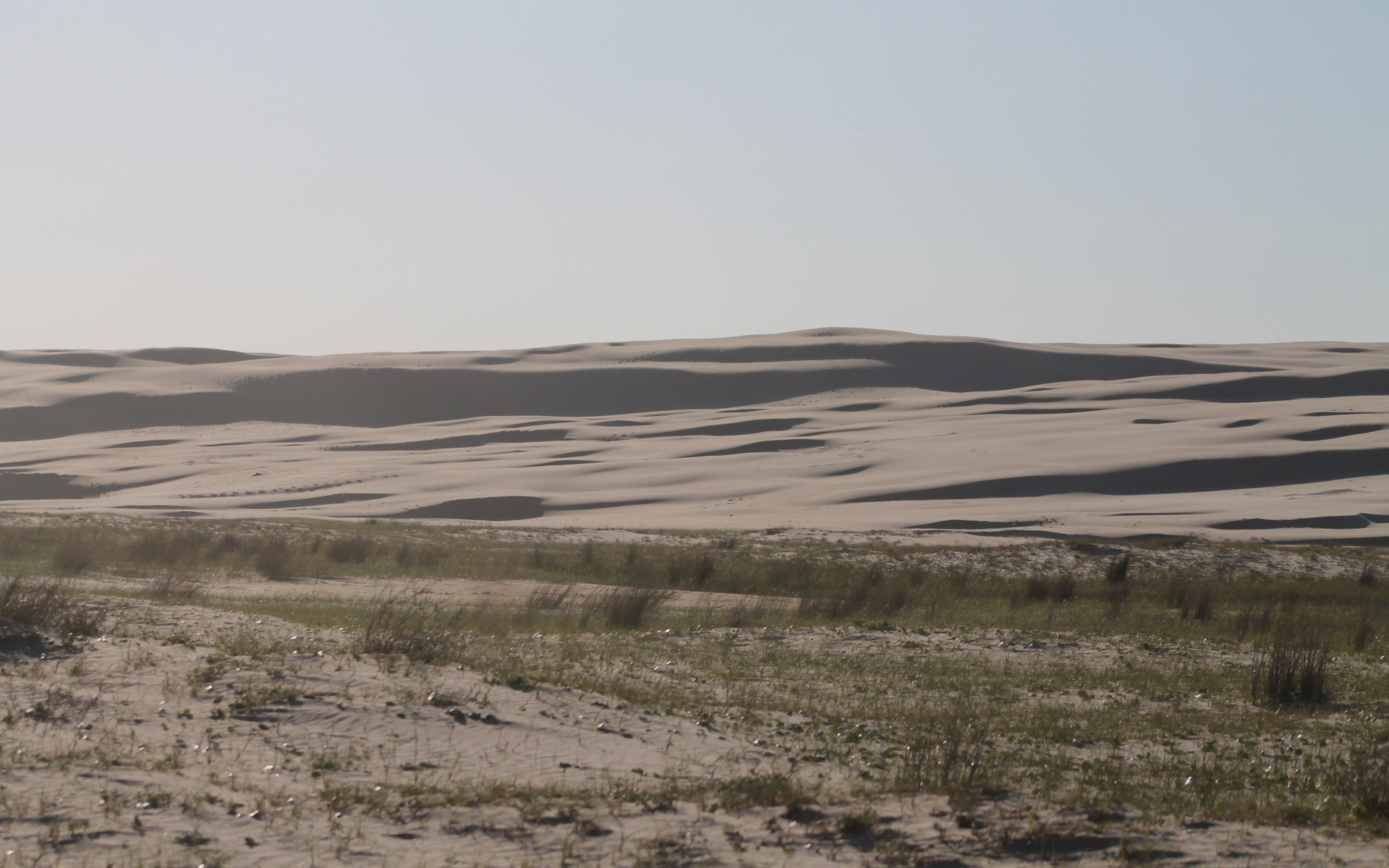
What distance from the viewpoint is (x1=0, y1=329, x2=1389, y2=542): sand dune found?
37.9 metres

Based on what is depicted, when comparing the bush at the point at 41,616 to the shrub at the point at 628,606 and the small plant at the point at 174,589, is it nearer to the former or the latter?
the small plant at the point at 174,589

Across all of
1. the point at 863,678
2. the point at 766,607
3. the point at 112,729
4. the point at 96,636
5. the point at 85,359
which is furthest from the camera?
the point at 85,359

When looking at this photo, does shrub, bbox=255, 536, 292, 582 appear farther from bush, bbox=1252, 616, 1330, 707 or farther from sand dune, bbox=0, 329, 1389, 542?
bush, bbox=1252, 616, 1330, 707

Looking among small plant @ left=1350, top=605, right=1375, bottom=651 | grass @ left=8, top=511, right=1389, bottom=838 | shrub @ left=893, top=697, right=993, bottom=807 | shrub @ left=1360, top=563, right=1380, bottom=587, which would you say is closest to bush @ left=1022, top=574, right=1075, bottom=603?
grass @ left=8, top=511, right=1389, bottom=838

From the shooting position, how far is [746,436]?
6028 centimetres

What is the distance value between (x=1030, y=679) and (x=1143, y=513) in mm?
25564

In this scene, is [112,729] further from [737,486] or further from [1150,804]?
[737,486]

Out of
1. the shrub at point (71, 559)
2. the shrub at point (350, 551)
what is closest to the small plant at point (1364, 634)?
the shrub at point (350, 551)

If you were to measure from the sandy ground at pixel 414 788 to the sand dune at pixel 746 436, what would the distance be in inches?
919

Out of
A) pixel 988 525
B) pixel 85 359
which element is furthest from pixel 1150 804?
pixel 85 359

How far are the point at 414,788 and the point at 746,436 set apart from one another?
54022 millimetres

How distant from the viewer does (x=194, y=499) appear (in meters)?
42.0

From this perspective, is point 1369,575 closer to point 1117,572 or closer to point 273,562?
point 1117,572

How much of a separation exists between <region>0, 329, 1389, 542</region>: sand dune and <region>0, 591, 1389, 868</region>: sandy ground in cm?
2334
